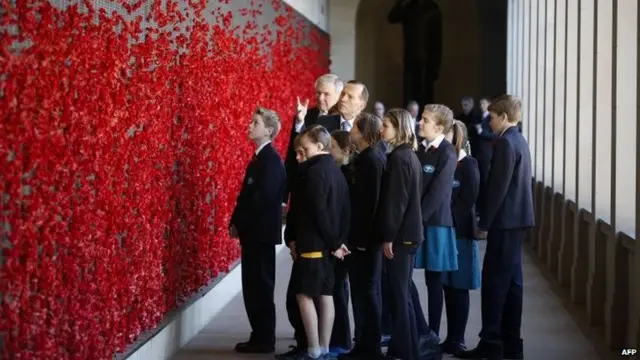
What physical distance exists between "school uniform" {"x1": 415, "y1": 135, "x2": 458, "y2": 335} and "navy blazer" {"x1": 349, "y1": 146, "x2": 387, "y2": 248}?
0.32m

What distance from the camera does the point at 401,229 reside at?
23.2 ft

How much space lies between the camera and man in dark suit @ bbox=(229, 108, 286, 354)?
25.6ft

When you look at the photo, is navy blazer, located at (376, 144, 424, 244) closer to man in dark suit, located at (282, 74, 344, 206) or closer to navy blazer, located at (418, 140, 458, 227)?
navy blazer, located at (418, 140, 458, 227)

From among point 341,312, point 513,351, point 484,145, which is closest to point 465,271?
point 513,351

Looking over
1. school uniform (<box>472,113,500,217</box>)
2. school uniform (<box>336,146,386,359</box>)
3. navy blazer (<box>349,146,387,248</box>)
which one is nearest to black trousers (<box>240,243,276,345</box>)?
school uniform (<box>336,146,386,359</box>)

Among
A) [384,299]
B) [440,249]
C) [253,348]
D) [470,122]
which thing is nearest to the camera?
[440,249]

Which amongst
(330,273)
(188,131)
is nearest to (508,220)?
(330,273)

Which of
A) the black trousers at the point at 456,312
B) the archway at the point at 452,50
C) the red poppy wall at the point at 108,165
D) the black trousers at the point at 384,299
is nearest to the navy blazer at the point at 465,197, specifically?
the black trousers at the point at 456,312

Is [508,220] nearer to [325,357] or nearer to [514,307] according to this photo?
[514,307]

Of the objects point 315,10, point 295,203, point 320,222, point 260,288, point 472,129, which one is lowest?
point 260,288

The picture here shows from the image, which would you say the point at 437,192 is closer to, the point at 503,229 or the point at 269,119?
the point at 503,229

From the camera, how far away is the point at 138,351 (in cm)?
680

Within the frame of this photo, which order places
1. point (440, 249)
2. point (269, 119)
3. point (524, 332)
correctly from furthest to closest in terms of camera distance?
1. point (524, 332)
2. point (269, 119)
3. point (440, 249)

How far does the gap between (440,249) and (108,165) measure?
237 centimetres
